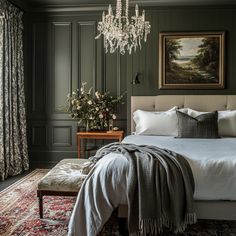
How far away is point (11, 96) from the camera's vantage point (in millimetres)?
4957

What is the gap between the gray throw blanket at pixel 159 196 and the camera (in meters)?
2.41

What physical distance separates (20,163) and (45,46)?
2.19m

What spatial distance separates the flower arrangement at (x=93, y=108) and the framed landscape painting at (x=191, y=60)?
977 millimetres

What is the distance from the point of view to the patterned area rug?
9.26ft

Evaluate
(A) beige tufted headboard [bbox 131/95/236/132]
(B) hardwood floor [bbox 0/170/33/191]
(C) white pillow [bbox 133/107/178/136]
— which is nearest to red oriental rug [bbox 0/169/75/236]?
(B) hardwood floor [bbox 0/170/33/191]

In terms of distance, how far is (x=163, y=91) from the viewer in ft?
17.4

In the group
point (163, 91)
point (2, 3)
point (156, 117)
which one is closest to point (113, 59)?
point (163, 91)

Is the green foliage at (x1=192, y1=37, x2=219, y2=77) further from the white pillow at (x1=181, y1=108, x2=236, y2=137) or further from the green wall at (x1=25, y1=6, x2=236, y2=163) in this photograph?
the green wall at (x1=25, y1=6, x2=236, y2=163)

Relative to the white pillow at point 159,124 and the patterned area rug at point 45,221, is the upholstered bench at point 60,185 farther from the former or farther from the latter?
the white pillow at point 159,124

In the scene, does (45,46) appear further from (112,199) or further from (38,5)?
(112,199)

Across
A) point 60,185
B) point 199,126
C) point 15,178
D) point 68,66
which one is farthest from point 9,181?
point 199,126

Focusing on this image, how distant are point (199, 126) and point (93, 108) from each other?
1.97 m

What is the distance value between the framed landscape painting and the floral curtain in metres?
2.41

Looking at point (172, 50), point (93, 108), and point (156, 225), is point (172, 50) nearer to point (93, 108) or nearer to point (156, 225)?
point (93, 108)
